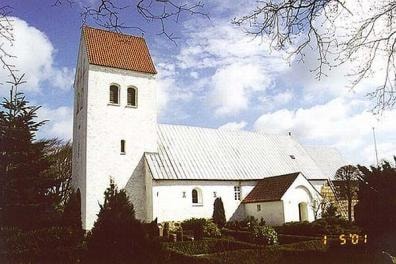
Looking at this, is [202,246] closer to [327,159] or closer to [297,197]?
[297,197]

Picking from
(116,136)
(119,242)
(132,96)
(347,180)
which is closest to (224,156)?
(132,96)

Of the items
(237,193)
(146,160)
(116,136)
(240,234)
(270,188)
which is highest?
(116,136)

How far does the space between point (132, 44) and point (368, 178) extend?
2018 centimetres

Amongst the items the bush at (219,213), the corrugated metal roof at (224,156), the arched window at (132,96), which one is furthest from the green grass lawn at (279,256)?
the arched window at (132,96)

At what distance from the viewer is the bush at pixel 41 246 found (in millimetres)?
13922

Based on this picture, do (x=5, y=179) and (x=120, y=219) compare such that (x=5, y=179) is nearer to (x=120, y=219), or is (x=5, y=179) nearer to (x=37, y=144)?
(x=37, y=144)

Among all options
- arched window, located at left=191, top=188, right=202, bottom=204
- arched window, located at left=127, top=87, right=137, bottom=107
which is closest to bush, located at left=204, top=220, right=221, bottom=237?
arched window, located at left=191, top=188, right=202, bottom=204

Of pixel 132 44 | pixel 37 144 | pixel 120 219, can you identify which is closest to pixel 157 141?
pixel 132 44

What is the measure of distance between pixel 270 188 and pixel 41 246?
1671 cm

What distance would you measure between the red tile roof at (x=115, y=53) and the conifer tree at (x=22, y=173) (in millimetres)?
6703

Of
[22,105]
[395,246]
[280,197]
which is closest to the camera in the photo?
[395,246]

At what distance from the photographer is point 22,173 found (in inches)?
771

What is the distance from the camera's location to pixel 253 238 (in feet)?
62.7

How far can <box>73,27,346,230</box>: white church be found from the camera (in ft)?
81.0
